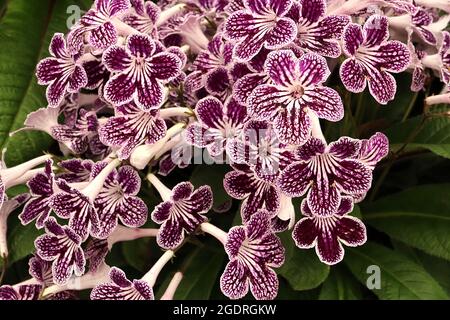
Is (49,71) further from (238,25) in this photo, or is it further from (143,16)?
(238,25)

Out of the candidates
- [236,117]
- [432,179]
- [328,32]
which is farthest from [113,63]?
[432,179]

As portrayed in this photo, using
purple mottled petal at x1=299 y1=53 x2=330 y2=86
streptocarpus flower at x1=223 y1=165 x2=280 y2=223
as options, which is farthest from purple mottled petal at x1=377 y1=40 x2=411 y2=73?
streptocarpus flower at x1=223 y1=165 x2=280 y2=223

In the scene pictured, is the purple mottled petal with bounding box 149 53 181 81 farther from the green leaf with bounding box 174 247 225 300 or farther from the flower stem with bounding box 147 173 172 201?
the green leaf with bounding box 174 247 225 300

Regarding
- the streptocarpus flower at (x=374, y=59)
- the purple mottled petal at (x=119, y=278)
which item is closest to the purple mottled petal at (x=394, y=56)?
the streptocarpus flower at (x=374, y=59)

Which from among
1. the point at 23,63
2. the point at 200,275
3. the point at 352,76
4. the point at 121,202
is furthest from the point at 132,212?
the point at 23,63

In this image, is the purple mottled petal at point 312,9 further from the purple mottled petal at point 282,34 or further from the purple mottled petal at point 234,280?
the purple mottled petal at point 234,280

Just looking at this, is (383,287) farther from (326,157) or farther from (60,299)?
(60,299)
